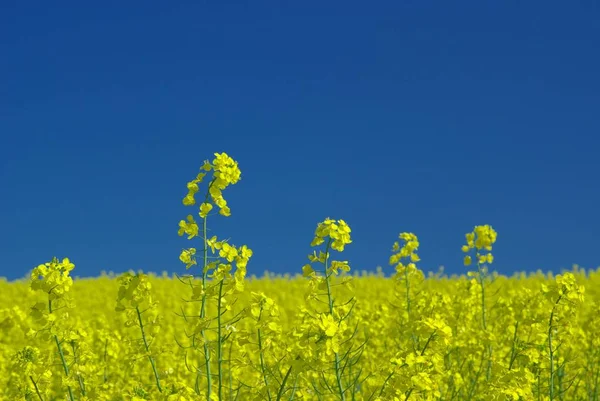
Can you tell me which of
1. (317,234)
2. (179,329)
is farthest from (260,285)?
(317,234)

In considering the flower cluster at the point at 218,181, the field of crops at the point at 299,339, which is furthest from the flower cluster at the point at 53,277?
the flower cluster at the point at 218,181

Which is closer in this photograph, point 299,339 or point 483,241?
point 299,339

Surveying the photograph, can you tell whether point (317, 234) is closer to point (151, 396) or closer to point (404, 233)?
point (151, 396)

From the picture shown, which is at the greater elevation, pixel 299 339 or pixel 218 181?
pixel 218 181

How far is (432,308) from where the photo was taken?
659cm

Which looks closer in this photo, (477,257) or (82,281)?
(477,257)

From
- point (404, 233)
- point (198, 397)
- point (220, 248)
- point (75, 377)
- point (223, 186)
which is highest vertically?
point (404, 233)

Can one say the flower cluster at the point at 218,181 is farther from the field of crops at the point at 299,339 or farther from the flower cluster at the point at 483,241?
the flower cluster at the point at 483,241

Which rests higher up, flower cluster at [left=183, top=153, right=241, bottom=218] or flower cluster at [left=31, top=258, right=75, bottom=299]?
flower cluster at [left=183, top=153, right=241, bottom=218]

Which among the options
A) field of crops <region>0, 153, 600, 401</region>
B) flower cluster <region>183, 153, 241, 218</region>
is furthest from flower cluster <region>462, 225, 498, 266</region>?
flower cluster <region>183, 153, 241, 218</region>

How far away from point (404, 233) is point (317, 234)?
10.4 feet

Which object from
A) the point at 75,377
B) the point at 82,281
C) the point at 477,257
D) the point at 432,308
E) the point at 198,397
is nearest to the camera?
the point at 198,397

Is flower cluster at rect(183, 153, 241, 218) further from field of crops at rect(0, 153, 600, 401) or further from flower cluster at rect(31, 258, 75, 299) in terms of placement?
flower cluster at rect(31, 258, 75, 299)

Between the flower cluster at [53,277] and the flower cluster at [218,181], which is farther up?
the flower cluster at [218,181]
